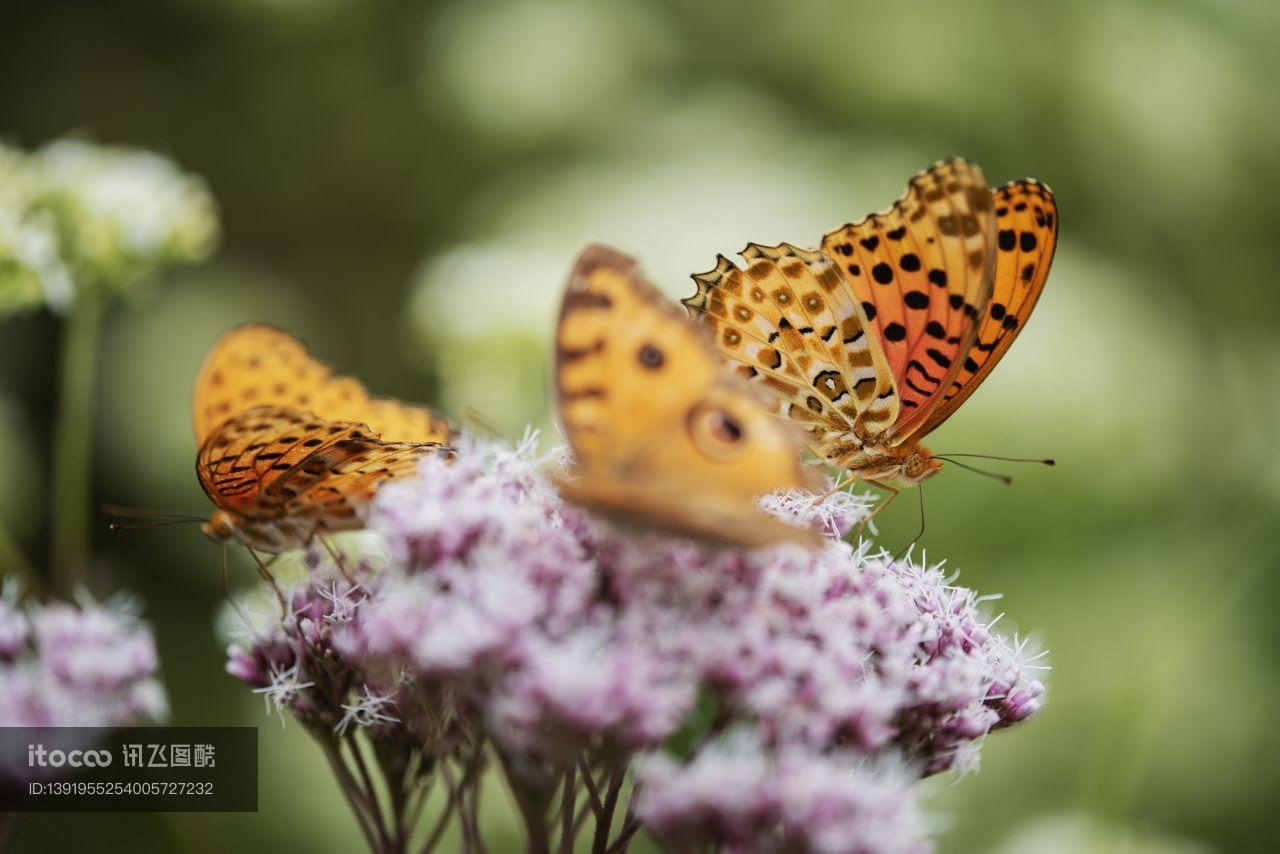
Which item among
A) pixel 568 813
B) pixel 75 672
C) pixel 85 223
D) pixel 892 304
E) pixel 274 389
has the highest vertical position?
pixel 85 223

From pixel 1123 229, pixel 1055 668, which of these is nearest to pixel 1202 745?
pixel 1055 668

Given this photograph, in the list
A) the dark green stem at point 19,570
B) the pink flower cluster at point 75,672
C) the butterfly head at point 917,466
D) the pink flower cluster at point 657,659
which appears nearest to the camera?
the pink flower cluster at point 657,659

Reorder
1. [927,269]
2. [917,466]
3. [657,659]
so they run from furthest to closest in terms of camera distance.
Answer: [917,466]
[927,269]
[657,659]

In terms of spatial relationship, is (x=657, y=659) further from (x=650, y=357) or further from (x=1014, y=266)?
(x=1014, y=266)

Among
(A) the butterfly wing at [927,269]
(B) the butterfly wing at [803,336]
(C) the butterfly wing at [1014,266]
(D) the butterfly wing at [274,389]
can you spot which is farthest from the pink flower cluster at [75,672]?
(C) the butterfly wing at [1014,266]

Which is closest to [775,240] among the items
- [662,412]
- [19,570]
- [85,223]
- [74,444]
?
[85,223]

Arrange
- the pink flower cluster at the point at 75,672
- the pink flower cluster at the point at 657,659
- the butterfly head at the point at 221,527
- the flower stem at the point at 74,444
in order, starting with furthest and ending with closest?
the flower stem at the point at 74,444, the butterfly head at the point at 221,527, the pink flower cluster at the point at 75,672, the pink flower cluster at the point at 657,659

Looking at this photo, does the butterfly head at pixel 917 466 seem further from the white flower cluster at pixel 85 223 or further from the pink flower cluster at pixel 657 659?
the white flower cluster at pixel 85 223
